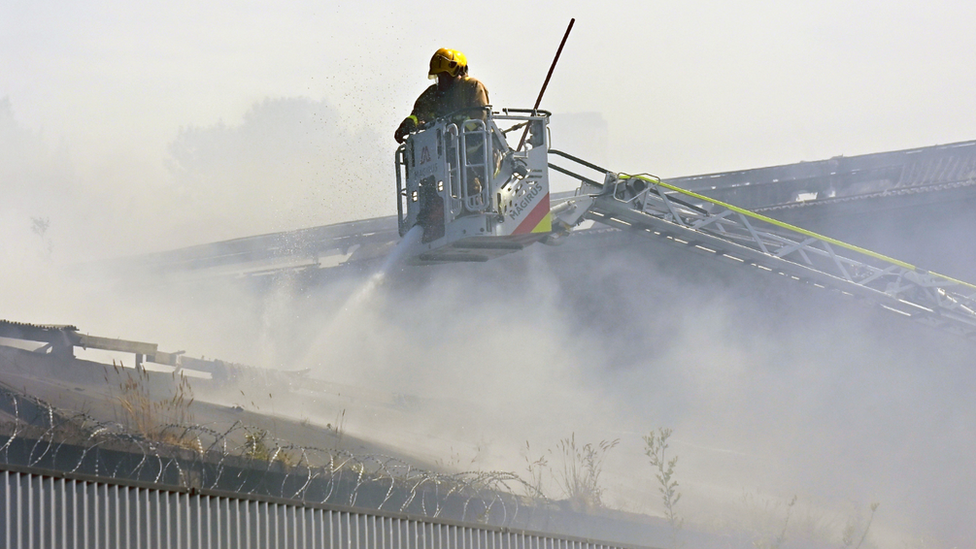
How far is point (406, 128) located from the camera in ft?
38.5

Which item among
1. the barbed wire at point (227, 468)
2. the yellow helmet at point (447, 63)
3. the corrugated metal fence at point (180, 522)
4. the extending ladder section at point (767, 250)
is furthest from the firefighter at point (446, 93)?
the corrugated metal fence at point (180, 522)

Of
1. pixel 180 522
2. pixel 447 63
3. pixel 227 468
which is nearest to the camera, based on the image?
pixel 180 522

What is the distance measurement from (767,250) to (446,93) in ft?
17.4

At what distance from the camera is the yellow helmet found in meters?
11.5

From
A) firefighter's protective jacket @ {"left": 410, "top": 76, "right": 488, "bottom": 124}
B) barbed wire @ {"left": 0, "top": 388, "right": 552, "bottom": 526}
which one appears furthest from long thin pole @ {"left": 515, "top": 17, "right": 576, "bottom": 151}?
barbed wire @ {"left": 0, "top": 388, "right": 552, "bottom": 526}

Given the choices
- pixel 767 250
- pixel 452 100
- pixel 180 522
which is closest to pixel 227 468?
pixel 180 522

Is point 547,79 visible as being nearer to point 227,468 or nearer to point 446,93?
point 446,93

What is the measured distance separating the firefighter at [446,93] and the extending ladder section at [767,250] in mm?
2009

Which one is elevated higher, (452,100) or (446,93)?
(446,93)

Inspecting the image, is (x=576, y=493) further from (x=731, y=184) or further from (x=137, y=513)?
(x=731, y=184)

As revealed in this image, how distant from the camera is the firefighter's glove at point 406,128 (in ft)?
38.2

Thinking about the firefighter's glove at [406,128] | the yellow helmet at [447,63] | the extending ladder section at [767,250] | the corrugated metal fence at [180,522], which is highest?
the yellow helmet at [447,63]

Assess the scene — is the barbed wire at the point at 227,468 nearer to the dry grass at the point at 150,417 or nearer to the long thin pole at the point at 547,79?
the dry grass at the point at 150,417

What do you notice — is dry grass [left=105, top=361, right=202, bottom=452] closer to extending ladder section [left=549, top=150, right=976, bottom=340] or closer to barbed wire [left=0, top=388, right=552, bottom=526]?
barbed wire [left=0, top=388, right=552, bottom=526]
